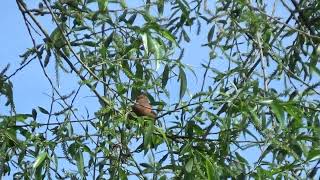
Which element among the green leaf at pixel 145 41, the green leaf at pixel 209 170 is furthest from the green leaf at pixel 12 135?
the green leaf at pixel 209 170

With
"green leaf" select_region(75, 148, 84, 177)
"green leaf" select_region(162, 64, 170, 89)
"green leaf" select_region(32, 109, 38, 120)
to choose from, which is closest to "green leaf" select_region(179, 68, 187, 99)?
"green leaf" select_region(162, 64, 170, 89)

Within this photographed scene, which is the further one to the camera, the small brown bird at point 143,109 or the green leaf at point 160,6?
the green leaf at point 160,6

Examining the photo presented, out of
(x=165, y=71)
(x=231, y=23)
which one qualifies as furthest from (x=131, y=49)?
(x=231, y=23)

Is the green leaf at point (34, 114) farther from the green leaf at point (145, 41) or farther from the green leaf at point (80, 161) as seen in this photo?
the green leaf at point (145, 41)

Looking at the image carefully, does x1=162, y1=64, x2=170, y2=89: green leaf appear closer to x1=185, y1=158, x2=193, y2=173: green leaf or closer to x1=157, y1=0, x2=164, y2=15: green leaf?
x1=185, y1=158, x2=193, y2=173: green leaf

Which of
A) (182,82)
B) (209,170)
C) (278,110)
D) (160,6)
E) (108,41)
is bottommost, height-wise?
(209,170)

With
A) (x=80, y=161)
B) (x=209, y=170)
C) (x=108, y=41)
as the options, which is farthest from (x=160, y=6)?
(x=209, y=170)

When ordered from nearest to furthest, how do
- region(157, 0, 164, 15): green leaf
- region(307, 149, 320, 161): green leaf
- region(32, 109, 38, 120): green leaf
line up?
region(307, 149, 320, 161): green leaf, region(32, 109, 38, 120): green leaf, region(157, 0, 164, 15): green leaf

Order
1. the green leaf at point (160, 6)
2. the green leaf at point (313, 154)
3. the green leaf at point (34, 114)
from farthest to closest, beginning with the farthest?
the green leaf at point (160, 6)
the green leaf at point (34, 114)
the green leaf at point (313, 154)

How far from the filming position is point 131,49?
98.3 inches

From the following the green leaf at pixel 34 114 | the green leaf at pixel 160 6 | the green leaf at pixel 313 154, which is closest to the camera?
the green leaf at pixel 313 154

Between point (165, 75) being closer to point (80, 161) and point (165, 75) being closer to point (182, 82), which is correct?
point (182, 82)

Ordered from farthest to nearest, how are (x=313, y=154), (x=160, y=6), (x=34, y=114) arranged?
(x=160, y=6) < (x=34, y=114) < (x=313, y=154)

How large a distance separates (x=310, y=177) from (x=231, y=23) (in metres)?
0.81
